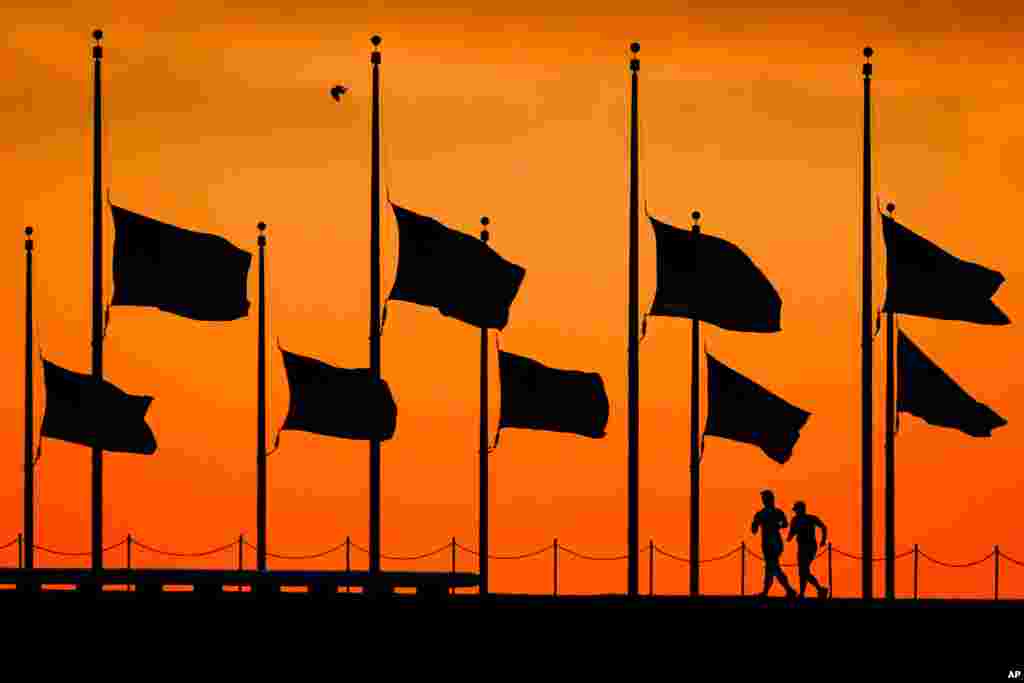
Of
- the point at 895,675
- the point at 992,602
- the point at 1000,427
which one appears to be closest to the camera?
the point at 895,675

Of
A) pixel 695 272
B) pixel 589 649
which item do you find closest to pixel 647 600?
pixel 589 649

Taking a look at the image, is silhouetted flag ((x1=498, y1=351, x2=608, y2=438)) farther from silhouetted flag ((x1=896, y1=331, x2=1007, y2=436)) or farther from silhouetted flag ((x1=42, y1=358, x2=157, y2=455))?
silhouetted flag ((x1=42, y1=358, x2=157, y2=455))

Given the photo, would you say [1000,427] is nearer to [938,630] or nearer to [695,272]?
[695,272]

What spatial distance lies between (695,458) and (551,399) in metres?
4.67

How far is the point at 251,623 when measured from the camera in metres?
79.3

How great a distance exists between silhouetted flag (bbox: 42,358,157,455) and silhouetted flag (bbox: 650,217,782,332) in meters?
10.8

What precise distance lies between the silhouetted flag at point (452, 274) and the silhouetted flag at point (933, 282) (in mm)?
6948

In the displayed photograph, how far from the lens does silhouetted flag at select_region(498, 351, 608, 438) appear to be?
90750 mm

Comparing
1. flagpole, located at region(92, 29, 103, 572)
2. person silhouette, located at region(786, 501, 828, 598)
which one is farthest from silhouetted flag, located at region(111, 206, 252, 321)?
person silhouette, located at region(786, 501, 828, 598)

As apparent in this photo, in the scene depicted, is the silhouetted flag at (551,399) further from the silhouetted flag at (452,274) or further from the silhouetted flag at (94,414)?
the silhouetted flag at (94,414)

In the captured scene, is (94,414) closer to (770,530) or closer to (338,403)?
(338,403)

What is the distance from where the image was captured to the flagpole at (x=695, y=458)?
94125 millimetres

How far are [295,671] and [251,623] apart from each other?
55.4 inches

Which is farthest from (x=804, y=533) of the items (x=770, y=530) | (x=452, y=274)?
(x=452, y=274)
